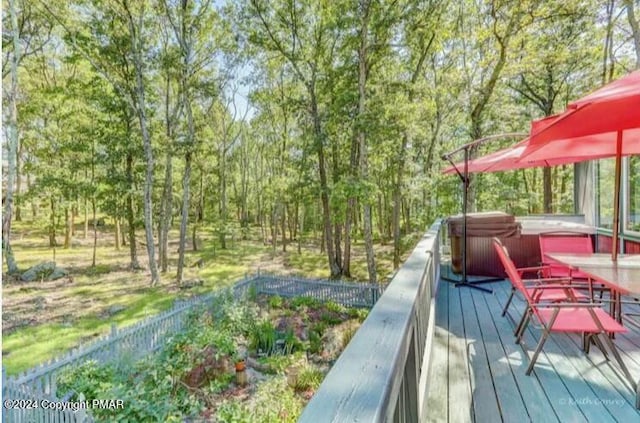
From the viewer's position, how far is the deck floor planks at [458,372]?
200cm

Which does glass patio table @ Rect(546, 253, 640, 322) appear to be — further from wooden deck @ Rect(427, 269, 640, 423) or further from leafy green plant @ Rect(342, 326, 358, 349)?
leafy green plant @ Rect(342, 326, 358, 349)

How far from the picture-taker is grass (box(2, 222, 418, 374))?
302 inches

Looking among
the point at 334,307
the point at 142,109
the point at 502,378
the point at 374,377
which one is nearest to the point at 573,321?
the point at 502,378

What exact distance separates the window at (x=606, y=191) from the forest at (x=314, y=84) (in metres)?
4.30

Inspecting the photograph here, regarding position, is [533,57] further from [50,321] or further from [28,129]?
[28,129]

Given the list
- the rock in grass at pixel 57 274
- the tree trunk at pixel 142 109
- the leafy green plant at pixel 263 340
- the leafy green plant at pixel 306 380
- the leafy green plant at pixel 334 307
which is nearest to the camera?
the leafy green plant at pixel 306 380

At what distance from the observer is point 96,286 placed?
1173 cm

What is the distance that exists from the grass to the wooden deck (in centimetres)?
777

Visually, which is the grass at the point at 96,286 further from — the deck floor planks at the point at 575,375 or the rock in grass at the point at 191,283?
the deck floor planks at the point at 575,375

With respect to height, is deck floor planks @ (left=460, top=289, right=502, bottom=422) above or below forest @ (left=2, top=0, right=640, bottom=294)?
below

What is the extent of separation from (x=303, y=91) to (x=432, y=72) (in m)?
5.71

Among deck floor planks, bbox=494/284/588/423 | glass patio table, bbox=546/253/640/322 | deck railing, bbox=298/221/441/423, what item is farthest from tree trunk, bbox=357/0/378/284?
deck railing, bbox=298/221/441/423

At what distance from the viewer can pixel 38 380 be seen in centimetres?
457

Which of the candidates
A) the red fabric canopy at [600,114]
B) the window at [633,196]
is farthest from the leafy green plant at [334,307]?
the red fabric canopy at [600,114]
